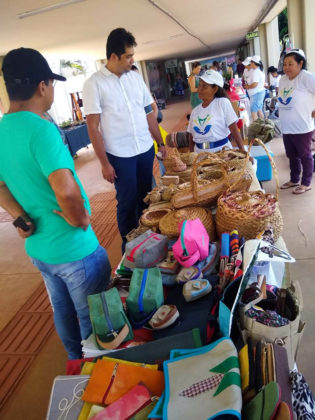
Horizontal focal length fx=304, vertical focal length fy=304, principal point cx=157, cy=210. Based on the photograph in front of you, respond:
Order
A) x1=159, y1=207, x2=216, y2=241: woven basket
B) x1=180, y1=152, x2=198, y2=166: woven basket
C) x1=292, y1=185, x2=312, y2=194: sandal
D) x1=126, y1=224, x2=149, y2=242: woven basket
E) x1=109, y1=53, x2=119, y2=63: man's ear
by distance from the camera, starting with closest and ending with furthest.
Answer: x1=159, y1=207, x2=216, y2=241: woven basket < x1=126, y1=224, x2=149, y2=242: woven basket < x1=109, y1=53, x2=119, y2=63: man's ear < x1=180, y1=152, x2=198, y2=166: woven basket < x1=292, y1=185, x2=312, y2=194: sandal

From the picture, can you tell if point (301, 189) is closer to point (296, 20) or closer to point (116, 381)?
point (116, 381)

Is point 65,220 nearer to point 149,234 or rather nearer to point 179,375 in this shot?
point 149,234

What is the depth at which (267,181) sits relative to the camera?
445 cm

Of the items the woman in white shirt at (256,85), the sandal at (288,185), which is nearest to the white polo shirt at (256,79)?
the woman in white shirt at (256,85)

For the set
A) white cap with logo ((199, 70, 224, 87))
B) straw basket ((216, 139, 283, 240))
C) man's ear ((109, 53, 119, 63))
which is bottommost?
straw basket ((216, 139, 283, 240))

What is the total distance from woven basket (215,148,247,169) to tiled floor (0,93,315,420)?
104 centimetres

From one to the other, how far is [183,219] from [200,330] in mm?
724

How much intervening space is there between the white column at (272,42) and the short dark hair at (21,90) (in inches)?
532

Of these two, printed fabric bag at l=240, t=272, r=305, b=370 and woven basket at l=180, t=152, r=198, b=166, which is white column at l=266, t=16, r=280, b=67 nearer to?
woven basket at l=180, t=152, r=198, b=166

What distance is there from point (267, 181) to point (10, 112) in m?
3.90

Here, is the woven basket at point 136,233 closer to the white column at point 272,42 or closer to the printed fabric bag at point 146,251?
the printed fabric bag at point 146,251

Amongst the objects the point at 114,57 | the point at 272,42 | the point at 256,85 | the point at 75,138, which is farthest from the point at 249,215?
the point at 272,42

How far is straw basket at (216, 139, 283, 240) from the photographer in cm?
151

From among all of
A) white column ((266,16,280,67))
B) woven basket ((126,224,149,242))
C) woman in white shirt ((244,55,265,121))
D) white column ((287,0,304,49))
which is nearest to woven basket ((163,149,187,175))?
woven basket ((126,224,149,242))
